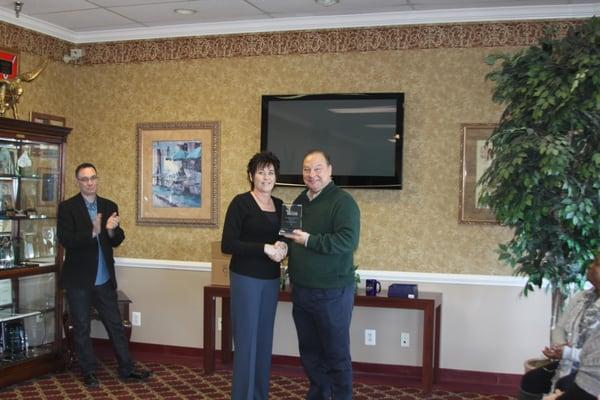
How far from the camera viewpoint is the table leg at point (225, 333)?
531 cm

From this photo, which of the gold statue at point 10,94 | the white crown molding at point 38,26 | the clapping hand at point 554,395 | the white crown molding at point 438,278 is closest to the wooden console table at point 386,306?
the white crown molding at point 438,278

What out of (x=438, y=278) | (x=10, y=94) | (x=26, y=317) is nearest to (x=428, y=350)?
(x=438, y=278)

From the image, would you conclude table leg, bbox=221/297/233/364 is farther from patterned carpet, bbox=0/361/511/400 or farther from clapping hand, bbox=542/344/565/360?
clapping hand, bbox=542/344/565/360

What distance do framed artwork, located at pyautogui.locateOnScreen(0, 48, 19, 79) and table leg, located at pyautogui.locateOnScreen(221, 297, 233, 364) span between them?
2382 mm

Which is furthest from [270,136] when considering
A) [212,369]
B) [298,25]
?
[212,369]

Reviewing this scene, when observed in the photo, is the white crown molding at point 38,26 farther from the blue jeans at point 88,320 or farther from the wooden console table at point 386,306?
the wooden console table at point 386,306

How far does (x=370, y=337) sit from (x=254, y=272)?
6.08 ft

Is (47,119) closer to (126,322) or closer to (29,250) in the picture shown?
(29,250)

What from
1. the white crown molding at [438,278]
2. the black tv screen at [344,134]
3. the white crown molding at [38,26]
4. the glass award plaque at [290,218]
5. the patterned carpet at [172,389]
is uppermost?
the white crown molding at [38,26]

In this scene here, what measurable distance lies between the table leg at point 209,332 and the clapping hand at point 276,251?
1.56m

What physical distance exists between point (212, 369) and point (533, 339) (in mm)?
2361

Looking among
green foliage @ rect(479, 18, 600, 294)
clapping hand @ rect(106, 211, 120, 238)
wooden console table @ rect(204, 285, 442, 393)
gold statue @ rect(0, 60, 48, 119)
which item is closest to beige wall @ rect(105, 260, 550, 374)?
wooden console table @ rect(204, 285, 442, 393)

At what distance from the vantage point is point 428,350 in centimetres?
452

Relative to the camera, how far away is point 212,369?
5.04 m
